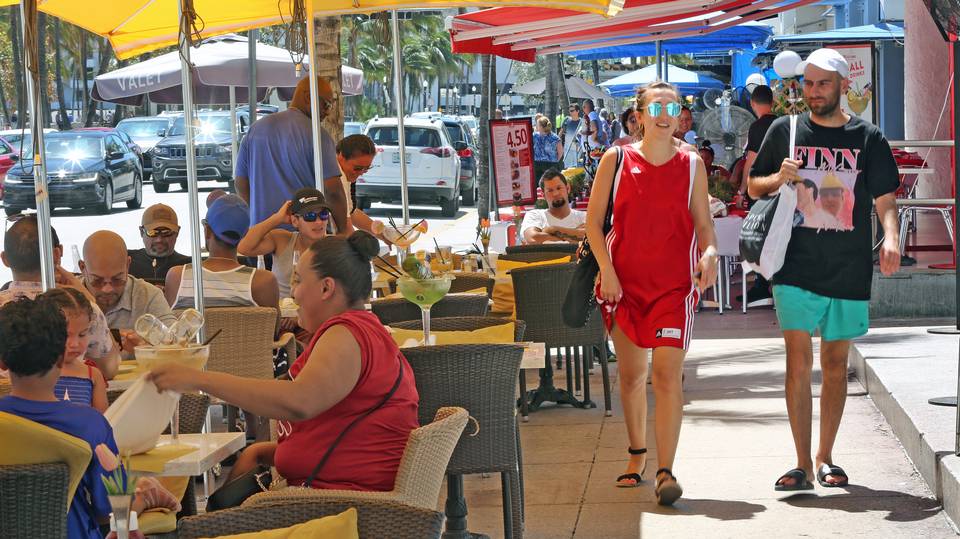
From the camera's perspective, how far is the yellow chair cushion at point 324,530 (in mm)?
2664

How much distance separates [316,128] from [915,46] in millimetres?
8838

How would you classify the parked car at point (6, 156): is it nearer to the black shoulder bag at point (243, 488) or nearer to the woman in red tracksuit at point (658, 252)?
the woman in red tracksuit at point (658, 252)

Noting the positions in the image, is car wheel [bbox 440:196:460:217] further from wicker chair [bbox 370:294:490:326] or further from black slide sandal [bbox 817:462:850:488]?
black slide sandal [bbox 817:462:850:488]

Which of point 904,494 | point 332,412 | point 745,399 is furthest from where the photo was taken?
point 745,399

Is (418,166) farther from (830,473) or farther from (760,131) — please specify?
(830,473)

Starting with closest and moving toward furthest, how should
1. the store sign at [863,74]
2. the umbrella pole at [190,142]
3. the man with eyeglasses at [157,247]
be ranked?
the umbrella pole at [190,142], the man with eyeglasses at [157,247], the store sign at [863,74]

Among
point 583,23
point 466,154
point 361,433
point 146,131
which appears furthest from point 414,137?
point 361,433

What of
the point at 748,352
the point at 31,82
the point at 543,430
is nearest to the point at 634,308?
the point at 543,430

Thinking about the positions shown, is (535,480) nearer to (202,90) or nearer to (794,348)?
(794,348)

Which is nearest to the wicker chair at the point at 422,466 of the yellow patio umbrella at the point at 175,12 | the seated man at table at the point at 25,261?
the seated man at table at the point at 25,261

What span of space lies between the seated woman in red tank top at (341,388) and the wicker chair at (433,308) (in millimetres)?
2671

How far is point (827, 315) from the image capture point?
6250 millimetres

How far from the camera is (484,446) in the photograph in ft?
17.0

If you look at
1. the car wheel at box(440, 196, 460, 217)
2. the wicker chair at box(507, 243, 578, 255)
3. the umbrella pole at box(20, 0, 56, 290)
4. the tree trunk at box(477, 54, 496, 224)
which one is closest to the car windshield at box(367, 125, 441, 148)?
the car wheel at box(440, 196, 460, 217)
